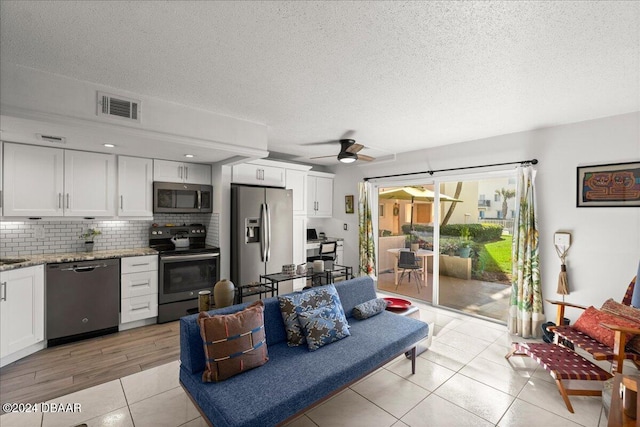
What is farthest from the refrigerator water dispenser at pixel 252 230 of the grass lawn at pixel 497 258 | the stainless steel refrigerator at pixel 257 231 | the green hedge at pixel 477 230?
the grass lawn at pixel 497 258

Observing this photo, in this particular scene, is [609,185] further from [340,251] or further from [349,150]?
[340,251]

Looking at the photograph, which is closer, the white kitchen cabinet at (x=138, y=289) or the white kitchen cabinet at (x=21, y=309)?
the white kitchen cabinet at (x=21, y=309)

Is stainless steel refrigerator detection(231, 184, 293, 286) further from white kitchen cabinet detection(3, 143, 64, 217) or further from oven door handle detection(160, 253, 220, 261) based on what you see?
white kitchen cabinet detection(3, 143, 64, 217)

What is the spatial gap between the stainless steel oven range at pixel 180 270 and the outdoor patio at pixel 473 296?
3.44 metres

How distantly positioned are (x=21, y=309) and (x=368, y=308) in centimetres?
350

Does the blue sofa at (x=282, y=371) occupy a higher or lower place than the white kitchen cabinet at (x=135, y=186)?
lower

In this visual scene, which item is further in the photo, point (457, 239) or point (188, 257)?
point (457, 239)

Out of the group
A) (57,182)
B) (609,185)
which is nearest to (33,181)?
(57,182)

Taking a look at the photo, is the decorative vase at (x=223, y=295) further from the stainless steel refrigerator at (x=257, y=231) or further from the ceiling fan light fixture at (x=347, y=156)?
the ceiling fan light fixture at (x=347, y=156)

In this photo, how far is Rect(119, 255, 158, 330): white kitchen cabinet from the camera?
12.3 ft

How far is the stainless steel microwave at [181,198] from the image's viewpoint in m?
4.20

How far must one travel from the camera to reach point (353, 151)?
4.04 m

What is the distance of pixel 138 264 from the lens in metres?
3.85

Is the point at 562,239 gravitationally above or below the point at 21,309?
above
